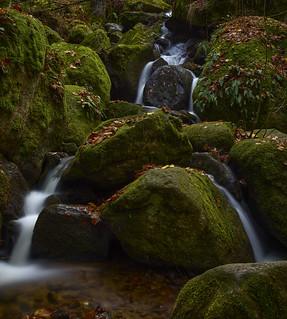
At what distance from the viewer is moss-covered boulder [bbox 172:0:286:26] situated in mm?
12250

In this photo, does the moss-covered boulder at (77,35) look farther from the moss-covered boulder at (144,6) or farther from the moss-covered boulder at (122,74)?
the moss-covered boulder at (144,6)

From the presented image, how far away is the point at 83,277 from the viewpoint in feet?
12.5

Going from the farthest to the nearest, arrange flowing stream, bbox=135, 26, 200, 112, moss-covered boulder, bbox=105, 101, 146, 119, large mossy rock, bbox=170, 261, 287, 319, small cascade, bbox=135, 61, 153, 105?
small cascade, bbox=135, 61, 153, 105 → flowing stream, bbox=135, 26, 200, 112 → moss-covered boulder, bbox=105, 101, 146, 119 → large mossy rock, bbox=170, 261, 287, 319

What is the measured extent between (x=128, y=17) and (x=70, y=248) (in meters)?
18.4

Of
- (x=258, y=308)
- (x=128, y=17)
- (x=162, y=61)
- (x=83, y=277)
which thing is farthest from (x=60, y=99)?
(x=128, y=17)

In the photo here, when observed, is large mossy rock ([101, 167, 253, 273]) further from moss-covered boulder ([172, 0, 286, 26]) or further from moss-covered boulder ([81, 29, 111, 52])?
moss-covered boulder ([81, 29, 111, 52])

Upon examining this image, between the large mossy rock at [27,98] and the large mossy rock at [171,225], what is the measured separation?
94.0 inches

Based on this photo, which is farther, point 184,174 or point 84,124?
point 84,124

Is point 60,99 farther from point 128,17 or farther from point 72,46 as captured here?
point 128,17

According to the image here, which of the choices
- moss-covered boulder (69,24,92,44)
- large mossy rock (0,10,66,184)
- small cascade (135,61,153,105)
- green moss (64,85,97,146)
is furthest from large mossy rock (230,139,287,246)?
moss-covered boulder (69,24,92,44)

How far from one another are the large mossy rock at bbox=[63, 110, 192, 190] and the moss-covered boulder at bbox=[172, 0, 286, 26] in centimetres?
855

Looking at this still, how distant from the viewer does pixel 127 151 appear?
4.96 m

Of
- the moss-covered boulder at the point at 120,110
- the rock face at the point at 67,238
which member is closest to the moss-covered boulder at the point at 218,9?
the moss-covered boulder at the point at 120,110

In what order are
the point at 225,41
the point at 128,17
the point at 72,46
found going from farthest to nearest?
1. the point at 128,17
2. the point at 72,46
3. the point at 225,41
